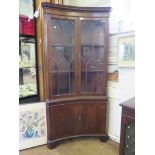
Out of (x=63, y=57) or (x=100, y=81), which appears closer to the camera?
(x=63, y=57)

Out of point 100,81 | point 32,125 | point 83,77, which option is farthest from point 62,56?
point 32,125

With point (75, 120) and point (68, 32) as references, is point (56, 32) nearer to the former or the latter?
point (68, 32)

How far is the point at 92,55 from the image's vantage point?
2.84 m

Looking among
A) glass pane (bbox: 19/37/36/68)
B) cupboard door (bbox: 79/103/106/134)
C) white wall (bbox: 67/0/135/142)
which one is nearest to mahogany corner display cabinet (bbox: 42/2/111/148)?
cupboard door (bbox: 79/103/106/134)

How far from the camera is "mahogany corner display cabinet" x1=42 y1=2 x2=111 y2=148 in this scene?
264cm

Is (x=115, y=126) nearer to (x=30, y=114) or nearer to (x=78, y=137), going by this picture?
(x=78, y=137)

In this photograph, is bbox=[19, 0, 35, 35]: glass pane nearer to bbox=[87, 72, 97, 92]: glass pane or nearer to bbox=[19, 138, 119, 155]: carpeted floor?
bbox=[87, 72, 97, 92]: glass pane

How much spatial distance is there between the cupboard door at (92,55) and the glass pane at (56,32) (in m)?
0.32

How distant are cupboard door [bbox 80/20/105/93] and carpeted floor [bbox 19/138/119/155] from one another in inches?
29.7

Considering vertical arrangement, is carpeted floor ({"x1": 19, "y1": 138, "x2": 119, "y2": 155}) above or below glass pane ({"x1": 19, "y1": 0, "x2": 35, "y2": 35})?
below

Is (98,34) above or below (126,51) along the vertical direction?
above

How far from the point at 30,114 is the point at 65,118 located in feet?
1.61

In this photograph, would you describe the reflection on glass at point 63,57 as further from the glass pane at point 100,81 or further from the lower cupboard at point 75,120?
the glass pane at point 100,81

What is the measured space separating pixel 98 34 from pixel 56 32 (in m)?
0.61
